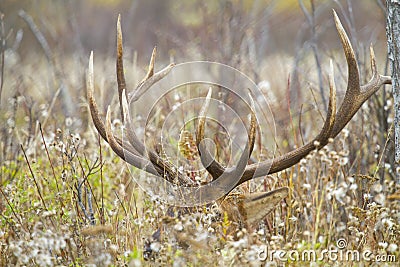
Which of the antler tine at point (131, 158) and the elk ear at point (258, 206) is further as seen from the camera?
the antler tine at point (131, 158)

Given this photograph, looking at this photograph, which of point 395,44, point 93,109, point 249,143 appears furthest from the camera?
point 93,109

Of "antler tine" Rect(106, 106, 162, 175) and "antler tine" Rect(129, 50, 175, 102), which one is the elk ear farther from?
"antler tine" Rect(129, 50, 175, 102)

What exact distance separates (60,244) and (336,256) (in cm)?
120

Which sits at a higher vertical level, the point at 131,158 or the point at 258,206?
the point at 131,158

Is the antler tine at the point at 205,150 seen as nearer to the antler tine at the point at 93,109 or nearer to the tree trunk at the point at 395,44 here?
the antler tine at the point at 93,109

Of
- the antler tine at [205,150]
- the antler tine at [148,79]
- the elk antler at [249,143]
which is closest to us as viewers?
the antler tine at [205,150]

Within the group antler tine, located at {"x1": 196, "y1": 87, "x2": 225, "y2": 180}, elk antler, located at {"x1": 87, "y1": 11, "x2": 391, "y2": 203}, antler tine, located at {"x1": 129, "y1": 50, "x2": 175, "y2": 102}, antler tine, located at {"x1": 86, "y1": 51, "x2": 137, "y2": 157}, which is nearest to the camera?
antler tine, located at {"x1": 196, "y1": 87, "x2": 225, "y2": 180}

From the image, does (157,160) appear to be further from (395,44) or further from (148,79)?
(395,44)

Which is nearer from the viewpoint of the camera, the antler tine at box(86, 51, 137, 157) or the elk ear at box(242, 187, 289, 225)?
the elk ear at box(242, 187, 289, 225)

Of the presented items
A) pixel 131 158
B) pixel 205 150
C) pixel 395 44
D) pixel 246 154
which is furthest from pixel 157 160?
pixel 395 44

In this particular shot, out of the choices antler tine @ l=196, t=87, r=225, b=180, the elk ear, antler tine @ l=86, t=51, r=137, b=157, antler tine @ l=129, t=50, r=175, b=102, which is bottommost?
the elk ear

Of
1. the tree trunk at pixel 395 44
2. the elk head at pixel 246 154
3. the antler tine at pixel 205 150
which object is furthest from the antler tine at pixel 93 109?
the tree trunk at pixel 395 44

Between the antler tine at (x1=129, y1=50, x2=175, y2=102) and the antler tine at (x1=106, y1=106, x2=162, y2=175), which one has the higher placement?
the antler tine at (x1=129, y1=50, x2=175, y2=102)

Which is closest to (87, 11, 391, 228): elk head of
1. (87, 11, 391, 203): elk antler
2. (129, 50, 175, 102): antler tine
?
(87, 11, 391, 203): elk antler
